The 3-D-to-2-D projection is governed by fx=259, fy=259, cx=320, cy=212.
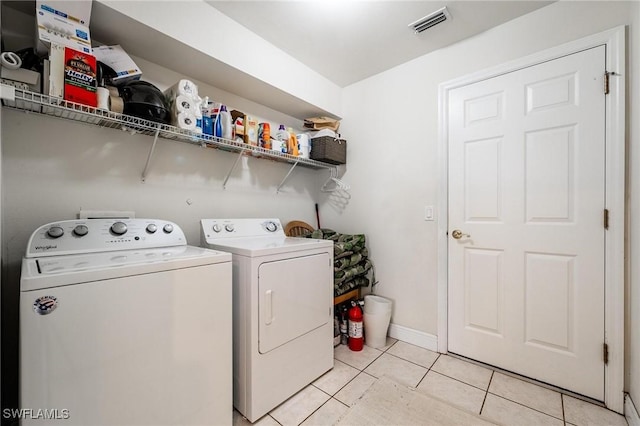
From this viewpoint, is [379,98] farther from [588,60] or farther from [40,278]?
[40,278]

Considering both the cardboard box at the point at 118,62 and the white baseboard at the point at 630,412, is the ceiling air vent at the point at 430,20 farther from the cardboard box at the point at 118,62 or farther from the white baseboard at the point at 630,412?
the white baseboard at the point at 630,412

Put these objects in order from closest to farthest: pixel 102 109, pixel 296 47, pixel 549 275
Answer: pixel 102 109 < pixel 549 275 < pixel 296 47

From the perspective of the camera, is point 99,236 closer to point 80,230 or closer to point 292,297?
point 80,230

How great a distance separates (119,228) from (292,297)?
102 centimetres

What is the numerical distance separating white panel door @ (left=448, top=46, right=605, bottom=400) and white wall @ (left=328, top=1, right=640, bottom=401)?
6.3 inches

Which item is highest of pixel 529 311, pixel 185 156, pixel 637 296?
pixel 185 156

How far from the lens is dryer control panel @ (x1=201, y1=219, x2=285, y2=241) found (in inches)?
70.3

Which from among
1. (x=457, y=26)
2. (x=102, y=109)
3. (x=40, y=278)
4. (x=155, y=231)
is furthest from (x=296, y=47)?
(x=40, y=278)

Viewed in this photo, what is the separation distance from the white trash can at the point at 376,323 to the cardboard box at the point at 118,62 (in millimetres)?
2308

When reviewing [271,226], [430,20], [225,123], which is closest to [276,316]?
[271,226]

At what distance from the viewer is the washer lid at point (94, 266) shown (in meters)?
0.84

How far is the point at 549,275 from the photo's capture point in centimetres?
169

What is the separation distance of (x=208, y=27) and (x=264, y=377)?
2141 millimetres

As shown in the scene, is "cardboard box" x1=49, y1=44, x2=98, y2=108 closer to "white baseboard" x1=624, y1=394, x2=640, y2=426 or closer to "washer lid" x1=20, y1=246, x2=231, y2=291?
"washer lid" x1=20, y1=246, x2=231, y2=291
